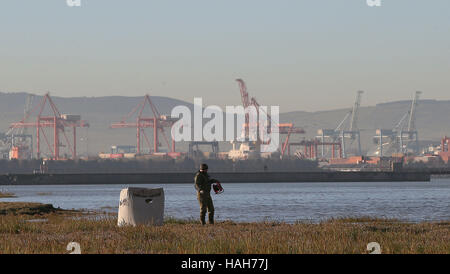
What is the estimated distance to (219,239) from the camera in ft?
81.7

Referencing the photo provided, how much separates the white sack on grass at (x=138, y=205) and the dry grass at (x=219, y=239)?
647 millimetres

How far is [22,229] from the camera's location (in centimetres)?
3036

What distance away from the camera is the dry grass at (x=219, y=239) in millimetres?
22016

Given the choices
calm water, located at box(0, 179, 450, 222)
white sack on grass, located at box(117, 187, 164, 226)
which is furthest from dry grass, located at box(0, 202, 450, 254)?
calm water, located at box(0, 179, 450, 222)

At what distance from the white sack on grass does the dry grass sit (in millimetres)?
647

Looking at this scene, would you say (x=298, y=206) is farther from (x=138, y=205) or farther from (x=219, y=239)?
(x=219, y=239)

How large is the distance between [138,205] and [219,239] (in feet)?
20.3

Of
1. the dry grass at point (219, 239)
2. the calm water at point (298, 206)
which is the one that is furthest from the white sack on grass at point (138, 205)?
the calm water at point (298, 206)

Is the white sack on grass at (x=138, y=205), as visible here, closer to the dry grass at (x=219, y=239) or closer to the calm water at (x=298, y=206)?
the dry grass at (x=219, y=239)

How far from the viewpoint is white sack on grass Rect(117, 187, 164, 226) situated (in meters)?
30.2

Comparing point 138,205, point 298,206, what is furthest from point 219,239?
point 298,206
